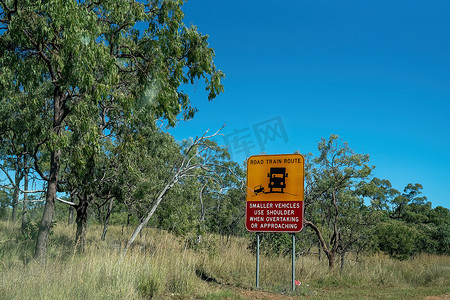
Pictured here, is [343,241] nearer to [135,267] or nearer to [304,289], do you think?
[304,289]

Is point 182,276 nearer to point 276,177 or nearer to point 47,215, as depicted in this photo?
point 276,177

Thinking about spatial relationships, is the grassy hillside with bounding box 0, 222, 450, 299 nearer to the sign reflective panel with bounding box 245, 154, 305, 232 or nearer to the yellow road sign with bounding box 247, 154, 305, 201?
the sign reflective panel with bounding box 245, 154, 305, 232

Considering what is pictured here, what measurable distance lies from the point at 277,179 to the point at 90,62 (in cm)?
554

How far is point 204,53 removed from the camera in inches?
416

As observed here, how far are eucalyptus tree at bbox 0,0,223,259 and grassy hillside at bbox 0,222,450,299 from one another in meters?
2.33

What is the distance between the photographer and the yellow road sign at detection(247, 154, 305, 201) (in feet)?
33.9

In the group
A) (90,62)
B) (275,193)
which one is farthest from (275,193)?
(90,62)

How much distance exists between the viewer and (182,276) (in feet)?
26.2

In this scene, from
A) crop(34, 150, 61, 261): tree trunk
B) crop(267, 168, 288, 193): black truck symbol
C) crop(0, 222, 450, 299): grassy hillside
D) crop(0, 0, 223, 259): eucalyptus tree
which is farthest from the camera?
crop(267, 168, 288, 193): black truck symbol

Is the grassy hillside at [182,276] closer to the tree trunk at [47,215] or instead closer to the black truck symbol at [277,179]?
the tree trunk at [47,215]

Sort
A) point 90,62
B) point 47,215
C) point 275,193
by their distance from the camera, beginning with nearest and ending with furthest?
point 90,62, point 47,215, point 275,193

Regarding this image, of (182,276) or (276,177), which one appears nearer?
(182,276)

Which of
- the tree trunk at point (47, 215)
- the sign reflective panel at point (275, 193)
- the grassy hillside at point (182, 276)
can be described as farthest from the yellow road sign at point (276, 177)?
the tree trunk at point (47, 215)

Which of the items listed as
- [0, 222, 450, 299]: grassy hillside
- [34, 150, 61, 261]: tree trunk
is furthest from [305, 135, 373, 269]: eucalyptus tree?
[34, 150, 61, 261]: tree trunk
